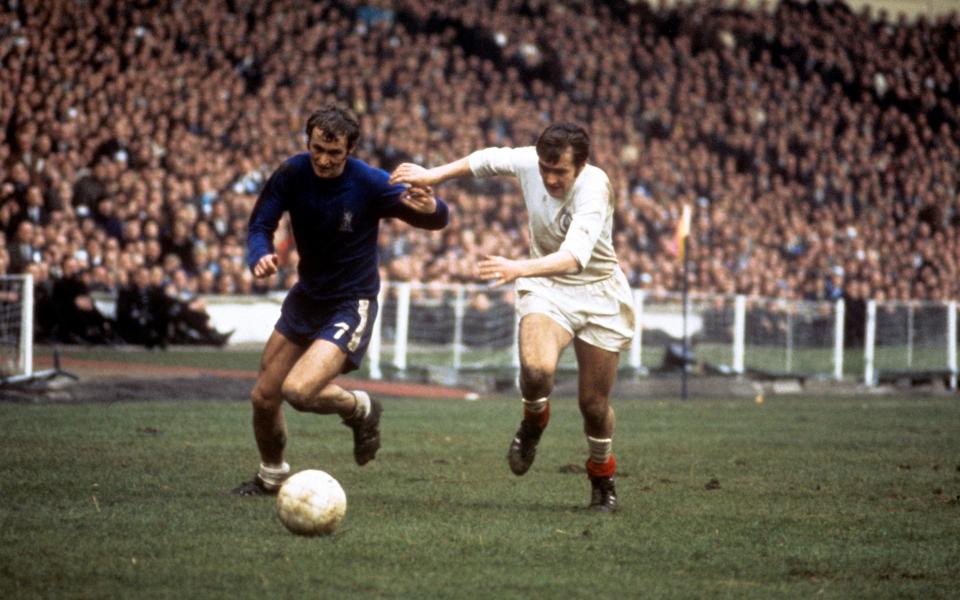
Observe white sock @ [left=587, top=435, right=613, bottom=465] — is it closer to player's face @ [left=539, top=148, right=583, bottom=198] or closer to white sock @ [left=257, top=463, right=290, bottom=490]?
player's face @ [left=539, top=148, right=583, bottom=198]

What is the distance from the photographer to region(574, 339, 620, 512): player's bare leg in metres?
8.45

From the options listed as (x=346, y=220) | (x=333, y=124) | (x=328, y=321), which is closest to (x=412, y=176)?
(x=346, y=220)

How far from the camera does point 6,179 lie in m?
20.6

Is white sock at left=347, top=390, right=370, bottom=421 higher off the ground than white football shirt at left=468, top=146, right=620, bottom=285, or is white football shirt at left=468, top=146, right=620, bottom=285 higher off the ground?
white football shirt at left=468, top=146, right=620, bottom=285

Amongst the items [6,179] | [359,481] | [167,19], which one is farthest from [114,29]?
[359,481]

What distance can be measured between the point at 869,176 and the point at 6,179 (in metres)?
21.6

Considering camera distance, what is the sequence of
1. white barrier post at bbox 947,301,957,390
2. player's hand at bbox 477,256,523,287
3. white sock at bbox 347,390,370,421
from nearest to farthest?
player's hand at bbox 477,256,523,287
white sock at bbox 347,390,370,421
white barrier post at bbox 947,301,957,390

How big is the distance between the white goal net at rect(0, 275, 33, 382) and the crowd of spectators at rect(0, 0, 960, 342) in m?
3.24

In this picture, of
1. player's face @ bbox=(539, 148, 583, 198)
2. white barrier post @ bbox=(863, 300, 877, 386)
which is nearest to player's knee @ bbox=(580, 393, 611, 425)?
player's face @ bbox=(539, 148, 583, 198)

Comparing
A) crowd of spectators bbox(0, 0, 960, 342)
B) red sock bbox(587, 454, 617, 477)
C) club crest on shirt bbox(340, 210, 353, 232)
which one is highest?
crowd of spectators bbox(0, 0, 960, 342)

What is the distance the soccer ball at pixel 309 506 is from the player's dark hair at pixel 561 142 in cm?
220

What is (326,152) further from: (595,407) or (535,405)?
(595,407)

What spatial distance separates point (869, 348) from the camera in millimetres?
24047

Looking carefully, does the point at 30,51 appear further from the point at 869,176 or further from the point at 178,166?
the point at 869,176
